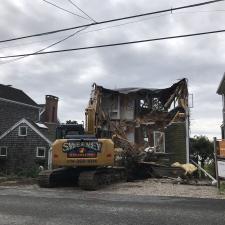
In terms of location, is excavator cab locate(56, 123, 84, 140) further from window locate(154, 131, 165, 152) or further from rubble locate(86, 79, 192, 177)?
window locate(154, 131, 165, 152)

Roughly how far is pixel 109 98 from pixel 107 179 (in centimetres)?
1155

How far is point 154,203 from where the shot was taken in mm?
14453

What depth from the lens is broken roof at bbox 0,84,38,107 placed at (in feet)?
168

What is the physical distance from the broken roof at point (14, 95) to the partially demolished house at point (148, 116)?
20207 millimetres

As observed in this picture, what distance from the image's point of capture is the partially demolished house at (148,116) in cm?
3111

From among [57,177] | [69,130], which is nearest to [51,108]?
[69,130]

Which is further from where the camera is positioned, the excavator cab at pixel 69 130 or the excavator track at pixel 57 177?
the excavator cab at pixel 69 130

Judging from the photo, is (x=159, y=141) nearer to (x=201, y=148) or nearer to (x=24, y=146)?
(x=201, y=148)

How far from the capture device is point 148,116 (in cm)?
3272

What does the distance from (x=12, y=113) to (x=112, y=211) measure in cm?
3955

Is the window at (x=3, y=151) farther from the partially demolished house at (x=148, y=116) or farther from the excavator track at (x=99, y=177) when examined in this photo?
the excavator track at (x=99, y=177)

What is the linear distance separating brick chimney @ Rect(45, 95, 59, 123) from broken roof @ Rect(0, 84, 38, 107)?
1.62 metres

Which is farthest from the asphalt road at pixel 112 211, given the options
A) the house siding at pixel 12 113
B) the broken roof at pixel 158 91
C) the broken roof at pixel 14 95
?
the broken roof at pixel 14 95

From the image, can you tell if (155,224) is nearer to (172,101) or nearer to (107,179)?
(107,179)
